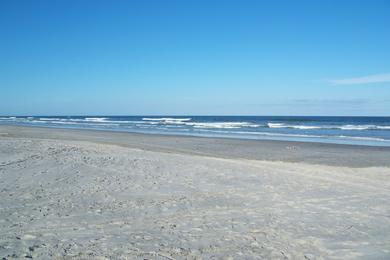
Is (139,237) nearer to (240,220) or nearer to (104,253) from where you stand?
(104,253)

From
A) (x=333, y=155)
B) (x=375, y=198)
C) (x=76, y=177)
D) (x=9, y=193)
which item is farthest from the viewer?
(x=333, y=155)

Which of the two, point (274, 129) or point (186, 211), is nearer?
point (186, 211)

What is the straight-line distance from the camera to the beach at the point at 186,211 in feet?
16.6

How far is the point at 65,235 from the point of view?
5.41 m

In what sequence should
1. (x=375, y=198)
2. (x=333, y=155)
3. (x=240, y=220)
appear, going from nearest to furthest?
(x=240, y=220) → (x=375, y=198) → (x=333, y=155)

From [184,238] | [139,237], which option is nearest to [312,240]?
[184,238]

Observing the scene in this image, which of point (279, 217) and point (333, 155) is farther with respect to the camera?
point (333, 155)

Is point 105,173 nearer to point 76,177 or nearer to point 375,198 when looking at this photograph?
point 76,177

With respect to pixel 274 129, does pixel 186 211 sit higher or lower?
lower

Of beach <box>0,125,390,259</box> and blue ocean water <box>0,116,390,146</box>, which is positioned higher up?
blue ocean water <box>0,116,390,146</box>

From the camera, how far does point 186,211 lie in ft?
22.8

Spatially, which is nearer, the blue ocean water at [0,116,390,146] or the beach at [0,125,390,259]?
the beach at [0,125,390,259]

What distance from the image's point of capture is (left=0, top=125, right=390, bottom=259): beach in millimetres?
5059

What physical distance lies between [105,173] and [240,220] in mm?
5278
